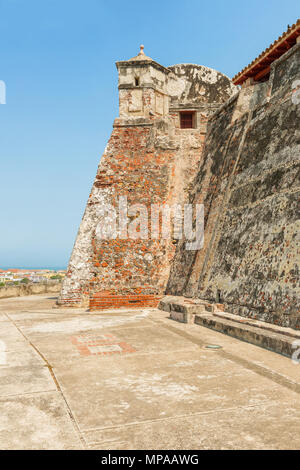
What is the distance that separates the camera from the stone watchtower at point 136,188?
9531 millimetres

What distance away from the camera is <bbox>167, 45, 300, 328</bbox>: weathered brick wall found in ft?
17.1

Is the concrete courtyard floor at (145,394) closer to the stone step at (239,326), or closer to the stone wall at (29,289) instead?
the stone step at (239,326)

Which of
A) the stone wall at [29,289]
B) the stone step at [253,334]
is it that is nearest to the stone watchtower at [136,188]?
the stone step at [253,334]

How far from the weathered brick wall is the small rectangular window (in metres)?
1.43

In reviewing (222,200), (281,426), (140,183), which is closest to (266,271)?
(222,200)

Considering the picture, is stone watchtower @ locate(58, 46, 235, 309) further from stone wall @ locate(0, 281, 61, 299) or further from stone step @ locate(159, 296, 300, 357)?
stone wall @ locate(0, 281, 61, 299)

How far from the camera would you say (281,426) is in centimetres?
231

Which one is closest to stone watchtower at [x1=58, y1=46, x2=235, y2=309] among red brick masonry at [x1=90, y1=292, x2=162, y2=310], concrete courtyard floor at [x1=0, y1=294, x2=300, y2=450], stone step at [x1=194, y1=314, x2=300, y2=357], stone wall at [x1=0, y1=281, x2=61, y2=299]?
red brick masonry at [x1=90, y1=292, x2=162, y2=310]

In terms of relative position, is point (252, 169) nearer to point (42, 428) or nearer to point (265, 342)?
point (265, 342)

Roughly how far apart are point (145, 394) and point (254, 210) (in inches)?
169

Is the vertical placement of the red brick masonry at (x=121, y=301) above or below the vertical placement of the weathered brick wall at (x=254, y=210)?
below

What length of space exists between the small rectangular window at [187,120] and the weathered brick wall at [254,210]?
1429 millimetres

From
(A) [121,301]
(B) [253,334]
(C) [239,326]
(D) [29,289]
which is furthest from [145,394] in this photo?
(D) [29,289]

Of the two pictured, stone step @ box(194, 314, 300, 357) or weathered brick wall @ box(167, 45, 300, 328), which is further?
weathered brick wall @ box(167, 45, 300, 328)
